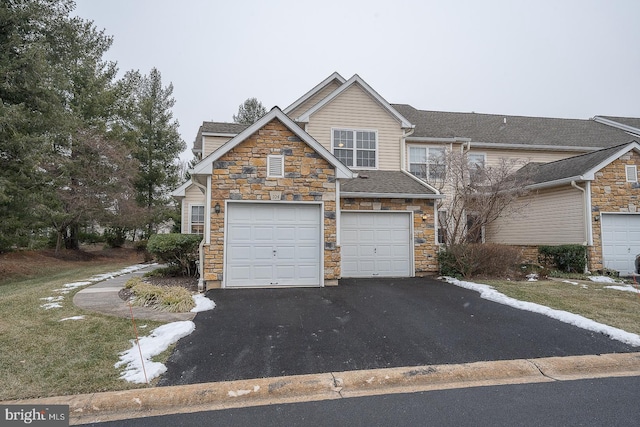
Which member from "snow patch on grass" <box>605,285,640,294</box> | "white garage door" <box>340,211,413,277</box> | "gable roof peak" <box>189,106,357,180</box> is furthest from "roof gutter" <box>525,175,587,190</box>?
"gable roof peak" <box>189,106,357,180</box>

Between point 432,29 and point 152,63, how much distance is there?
2341 centimetres

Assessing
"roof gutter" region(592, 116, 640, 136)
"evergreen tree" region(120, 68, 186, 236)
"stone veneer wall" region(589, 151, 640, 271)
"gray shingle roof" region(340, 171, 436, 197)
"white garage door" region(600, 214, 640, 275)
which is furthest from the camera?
"evergreen tree" region(120, 68, 186, 236)

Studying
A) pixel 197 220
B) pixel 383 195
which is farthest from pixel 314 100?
pixel 197 220

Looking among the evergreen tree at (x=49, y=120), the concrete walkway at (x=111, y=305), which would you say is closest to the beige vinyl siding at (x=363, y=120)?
the concrete walkway at (x=111, y=305)

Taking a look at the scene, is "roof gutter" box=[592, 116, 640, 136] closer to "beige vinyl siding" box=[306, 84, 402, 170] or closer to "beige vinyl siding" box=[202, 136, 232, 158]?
"beige vinyl siding" box=[306, 84, 402, 170]

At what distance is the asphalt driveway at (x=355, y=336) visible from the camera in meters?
4.54

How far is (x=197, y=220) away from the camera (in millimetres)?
18172

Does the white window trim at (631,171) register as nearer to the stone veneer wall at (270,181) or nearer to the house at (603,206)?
the house at (603,206)

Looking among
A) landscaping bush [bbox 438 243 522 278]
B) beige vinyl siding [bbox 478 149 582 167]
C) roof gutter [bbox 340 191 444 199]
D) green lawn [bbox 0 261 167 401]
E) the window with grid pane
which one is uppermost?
beige vinyl siding [bbox 478 149 582 167]

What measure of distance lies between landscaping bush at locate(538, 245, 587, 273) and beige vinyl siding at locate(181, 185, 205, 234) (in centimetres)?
1572

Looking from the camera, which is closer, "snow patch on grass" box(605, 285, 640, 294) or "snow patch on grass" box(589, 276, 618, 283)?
"snow patch on grass" box(605, 285, 640, 294)

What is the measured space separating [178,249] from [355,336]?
7.57 meters

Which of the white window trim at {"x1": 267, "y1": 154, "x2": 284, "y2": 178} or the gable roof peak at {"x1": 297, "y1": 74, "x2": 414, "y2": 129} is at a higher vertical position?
the gable roof peak at {"x1": 297, "y1": 74, "x2": 414, "y2": 129}

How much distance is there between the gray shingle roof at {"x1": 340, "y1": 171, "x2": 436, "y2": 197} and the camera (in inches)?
445
